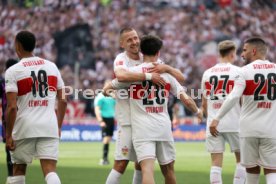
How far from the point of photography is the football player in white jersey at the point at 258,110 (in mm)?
8930

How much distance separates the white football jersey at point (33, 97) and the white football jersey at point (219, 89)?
3.30 meters

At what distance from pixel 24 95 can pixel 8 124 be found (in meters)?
0.43

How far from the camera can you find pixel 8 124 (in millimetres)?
8422

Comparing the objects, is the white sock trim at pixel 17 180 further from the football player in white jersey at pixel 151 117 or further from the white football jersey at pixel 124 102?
the white football jersey at pixel 124 102

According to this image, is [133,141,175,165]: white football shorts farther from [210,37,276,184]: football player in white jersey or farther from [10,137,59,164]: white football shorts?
[10,137,59,164]: white football shorts

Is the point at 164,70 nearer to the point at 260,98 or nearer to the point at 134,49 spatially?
the point at 134,49

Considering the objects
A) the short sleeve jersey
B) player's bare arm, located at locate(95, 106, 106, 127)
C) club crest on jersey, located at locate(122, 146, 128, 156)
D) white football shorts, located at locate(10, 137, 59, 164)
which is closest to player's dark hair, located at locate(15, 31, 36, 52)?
white football shorts, located at locate(10, 137, 59, 164)

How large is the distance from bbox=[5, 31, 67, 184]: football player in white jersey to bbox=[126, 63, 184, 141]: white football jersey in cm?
106

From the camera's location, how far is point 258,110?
9023 millimetres

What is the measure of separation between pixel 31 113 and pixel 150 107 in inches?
60.1

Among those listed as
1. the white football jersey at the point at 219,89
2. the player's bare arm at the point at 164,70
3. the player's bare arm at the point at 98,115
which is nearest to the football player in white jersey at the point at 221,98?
the white football jersey at the point at 219,89

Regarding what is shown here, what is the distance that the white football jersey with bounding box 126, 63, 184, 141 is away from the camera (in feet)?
29.0

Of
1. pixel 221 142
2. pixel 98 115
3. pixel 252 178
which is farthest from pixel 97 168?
pixel 252 178

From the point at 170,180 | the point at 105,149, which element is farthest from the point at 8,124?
the point at 105,149
